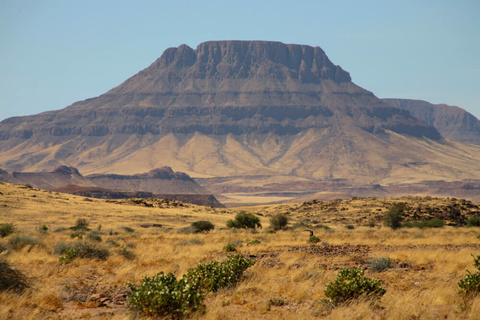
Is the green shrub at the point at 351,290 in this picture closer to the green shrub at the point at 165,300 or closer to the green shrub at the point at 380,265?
the green shrub at the point at 165,300

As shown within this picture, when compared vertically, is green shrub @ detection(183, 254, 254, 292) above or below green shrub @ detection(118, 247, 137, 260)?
above

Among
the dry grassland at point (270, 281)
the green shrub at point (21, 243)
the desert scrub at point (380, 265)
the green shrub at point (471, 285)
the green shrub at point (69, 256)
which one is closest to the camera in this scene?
the dry grassland at point (270, 281)

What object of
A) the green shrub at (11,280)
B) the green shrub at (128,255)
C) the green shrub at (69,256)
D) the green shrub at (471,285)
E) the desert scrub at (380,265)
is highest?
the green shrub at (11,280)

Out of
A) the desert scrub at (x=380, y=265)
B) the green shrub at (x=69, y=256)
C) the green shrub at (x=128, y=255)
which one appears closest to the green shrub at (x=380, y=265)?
the desert scrub at (x=380, y=265)

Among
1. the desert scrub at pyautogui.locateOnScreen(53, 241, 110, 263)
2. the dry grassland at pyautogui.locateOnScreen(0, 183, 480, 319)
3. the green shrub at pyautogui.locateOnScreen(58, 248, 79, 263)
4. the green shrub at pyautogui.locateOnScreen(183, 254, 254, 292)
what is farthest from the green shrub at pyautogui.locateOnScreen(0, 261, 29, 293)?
the desert scrub at pyautogui.locateOnScreen(53, 241, 110, 263)

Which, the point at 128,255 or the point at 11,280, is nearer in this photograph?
the point at 11,280

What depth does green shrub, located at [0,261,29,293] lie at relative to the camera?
12.7m

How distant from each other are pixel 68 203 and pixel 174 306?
61457 mm

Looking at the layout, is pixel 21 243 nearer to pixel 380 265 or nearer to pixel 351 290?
pixel 380 265

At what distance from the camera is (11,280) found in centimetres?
1292

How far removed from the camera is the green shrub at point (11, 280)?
41.7 ft

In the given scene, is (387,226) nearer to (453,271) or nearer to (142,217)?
(142,217)

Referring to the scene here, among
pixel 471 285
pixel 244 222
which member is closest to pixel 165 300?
pixel 471 285

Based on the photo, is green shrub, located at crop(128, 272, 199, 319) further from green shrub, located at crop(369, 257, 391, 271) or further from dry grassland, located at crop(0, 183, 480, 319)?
green shrub, located at crop(369, 257, 391, 271)
